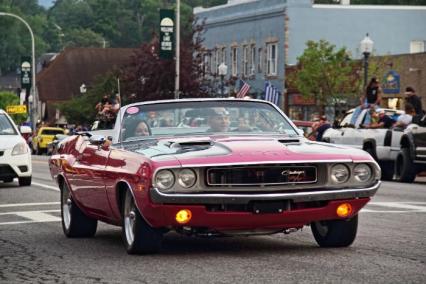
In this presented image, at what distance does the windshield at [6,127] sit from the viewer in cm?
2578

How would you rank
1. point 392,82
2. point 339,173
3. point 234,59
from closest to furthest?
point 339,173 → point 392,82 → point 234,59

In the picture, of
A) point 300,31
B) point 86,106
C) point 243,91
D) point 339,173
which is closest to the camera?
point 339,173

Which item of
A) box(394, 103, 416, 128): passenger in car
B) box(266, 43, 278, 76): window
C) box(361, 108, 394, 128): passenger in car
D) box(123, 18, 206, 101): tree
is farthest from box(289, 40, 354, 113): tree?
box(394, 103, 416, 128): passenger in car

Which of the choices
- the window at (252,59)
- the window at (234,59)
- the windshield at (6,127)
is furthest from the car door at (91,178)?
the window at (234,59)

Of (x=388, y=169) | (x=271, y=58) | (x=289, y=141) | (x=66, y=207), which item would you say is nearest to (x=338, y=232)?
(x=289, y=141)

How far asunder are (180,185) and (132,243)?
808mm

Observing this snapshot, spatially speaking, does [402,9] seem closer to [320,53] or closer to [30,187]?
[320,53]

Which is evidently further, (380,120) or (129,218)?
(380,120)

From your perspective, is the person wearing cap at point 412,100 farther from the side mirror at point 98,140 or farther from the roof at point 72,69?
the roof at point 72,69

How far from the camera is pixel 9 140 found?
2545 cm

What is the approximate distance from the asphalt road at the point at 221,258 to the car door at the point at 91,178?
1.25ft

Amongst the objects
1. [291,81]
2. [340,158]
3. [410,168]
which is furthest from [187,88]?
[340,158]

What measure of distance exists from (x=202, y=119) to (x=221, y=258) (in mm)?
1881

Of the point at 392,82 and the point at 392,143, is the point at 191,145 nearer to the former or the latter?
the point at 392,143
